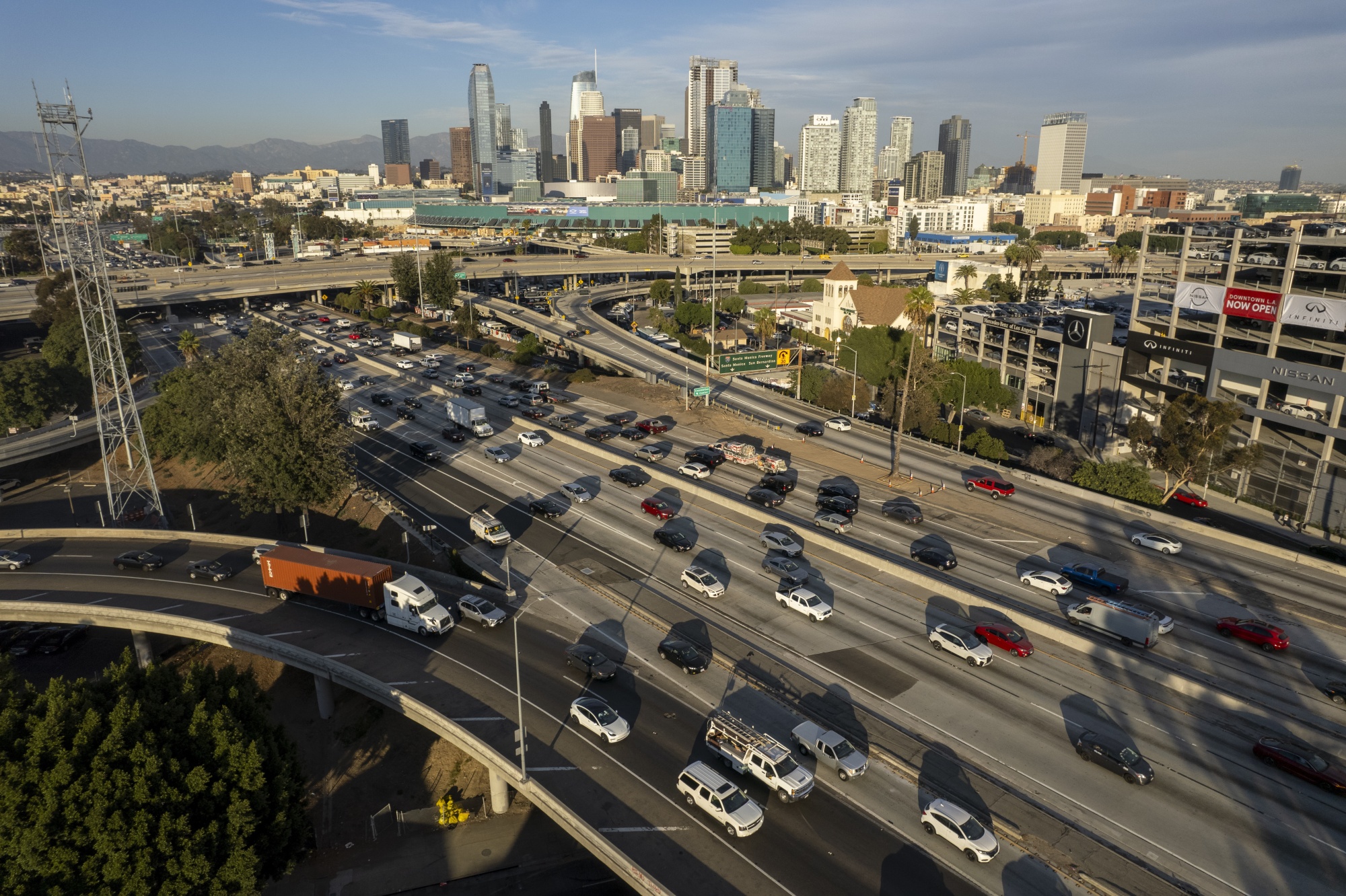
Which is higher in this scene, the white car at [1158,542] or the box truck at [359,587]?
the box truck at [359,587]

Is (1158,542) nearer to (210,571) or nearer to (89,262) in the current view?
(210,571)

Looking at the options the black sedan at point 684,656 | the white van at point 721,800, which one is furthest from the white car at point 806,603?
the white van at point 721,800

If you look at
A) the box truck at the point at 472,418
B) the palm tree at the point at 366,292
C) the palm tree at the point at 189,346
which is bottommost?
the box truck at the point at 472,418

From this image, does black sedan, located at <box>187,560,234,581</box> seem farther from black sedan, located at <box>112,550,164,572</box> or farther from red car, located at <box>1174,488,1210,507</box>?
red car, located at <box>1174,488,1210,507</box>

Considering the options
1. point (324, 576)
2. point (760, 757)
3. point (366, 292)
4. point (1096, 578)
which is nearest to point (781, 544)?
point (1096, 578)

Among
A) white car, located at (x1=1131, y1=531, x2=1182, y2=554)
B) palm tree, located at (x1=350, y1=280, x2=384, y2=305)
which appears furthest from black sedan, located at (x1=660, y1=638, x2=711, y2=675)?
palm tree, located at (x1=350, y1=280, x2=384, y2=305)

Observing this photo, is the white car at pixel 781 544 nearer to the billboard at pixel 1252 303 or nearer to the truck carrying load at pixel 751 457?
the truck carrying load at pixel 751 457

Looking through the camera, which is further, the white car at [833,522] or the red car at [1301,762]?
the white car at [833,522]
